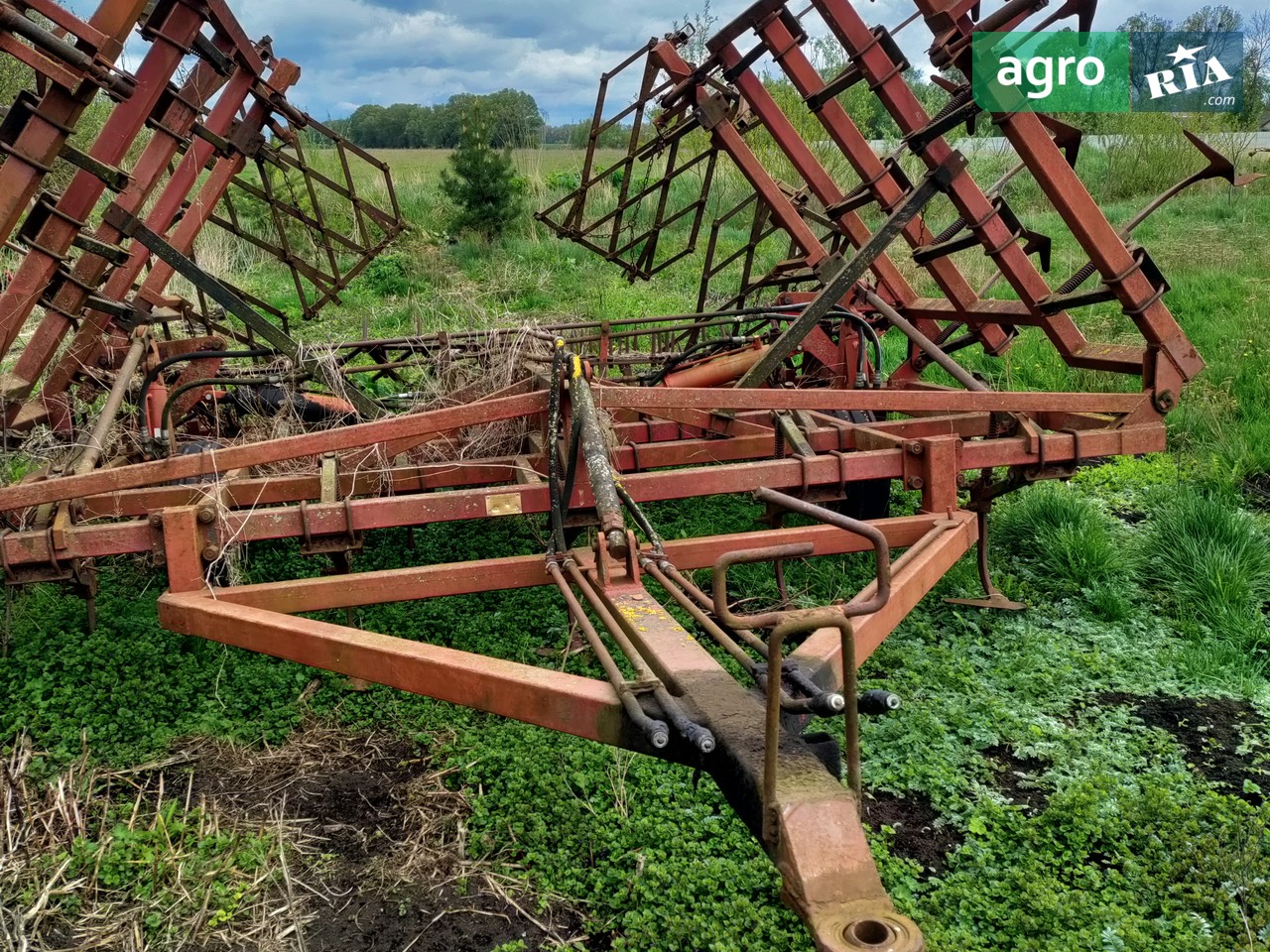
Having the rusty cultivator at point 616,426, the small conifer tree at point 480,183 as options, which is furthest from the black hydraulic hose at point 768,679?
the small conifer tree at point 480,183

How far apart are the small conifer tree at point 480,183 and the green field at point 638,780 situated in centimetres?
990

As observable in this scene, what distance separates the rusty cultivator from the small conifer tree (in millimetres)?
7732

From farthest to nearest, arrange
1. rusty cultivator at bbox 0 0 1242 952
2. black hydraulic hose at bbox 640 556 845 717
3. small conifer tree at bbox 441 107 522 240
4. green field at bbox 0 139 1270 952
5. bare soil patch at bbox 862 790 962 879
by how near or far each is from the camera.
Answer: small conifer tree at bbox 441 107 522 240, bare soil patch at bbox 862 790 962 879, green field at bbox 0 139 1270 952, rusty cultivator at bbox 0 0 1242 952, black hydraulic hose at bbox 640 556 845 717

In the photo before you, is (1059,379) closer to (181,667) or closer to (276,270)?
(181,667)

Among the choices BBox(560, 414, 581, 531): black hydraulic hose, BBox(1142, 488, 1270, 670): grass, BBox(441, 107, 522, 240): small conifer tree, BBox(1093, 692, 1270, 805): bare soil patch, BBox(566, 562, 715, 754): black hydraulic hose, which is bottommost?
BBox(566, 562, 715, 754): black hydraulic hose

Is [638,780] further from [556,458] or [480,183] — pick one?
[480,183]

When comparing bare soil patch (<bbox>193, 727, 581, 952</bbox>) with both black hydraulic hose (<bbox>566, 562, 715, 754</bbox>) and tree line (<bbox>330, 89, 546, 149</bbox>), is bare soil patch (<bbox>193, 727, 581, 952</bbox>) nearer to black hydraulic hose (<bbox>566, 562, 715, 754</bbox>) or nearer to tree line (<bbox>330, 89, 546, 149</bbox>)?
black hydraulic hose (<bbox>566, 562, 715, 754</bbox>)

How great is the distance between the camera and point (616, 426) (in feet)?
17.1

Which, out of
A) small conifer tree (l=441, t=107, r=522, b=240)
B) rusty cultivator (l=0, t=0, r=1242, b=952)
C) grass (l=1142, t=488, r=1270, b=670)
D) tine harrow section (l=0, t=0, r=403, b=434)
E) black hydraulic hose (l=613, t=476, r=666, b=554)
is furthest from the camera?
small conifer tree (l=441, t=107, r=522, b=240)

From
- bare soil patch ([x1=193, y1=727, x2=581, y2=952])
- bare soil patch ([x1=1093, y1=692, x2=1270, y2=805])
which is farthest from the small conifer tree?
bare soil patch ([x1=1093, y1=692, x2=1270, y2=805])

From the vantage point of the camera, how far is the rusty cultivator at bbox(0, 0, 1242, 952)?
6.95 ft

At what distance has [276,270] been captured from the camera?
16109mm

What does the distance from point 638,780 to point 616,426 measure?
2347mm

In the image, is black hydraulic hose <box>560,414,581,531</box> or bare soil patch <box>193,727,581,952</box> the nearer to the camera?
bare soil patch <box>193,727,581,952</box>
